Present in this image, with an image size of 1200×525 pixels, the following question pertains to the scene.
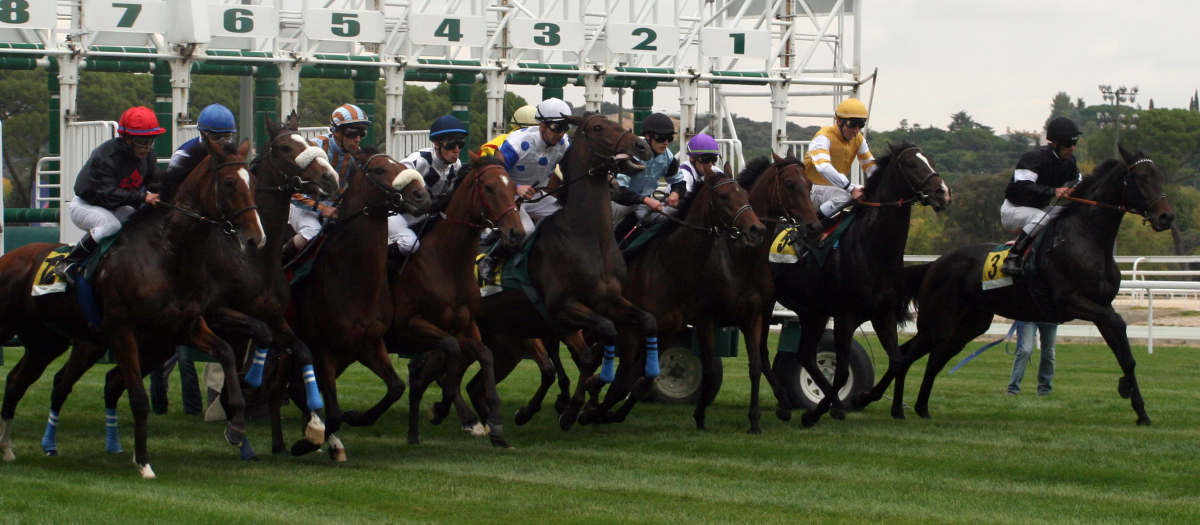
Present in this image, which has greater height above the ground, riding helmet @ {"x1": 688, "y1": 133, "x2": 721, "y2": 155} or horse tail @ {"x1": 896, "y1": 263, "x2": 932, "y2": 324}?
riding helmet @ {"x1": 688, "y1": 133, "x2": 721, "y2": 155}

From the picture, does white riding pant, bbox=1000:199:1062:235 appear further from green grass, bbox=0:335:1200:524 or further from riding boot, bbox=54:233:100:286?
riding boot, bbox=54:233:100:286

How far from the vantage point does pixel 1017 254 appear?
9.02 m

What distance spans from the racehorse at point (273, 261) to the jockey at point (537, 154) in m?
1.59

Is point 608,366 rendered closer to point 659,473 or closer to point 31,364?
point 659,473

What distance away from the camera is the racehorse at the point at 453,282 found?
7.27m

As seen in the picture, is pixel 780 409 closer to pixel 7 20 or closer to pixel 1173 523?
pixel 1173 523

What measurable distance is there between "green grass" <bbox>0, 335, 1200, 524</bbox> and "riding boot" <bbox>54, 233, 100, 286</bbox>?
954 mm

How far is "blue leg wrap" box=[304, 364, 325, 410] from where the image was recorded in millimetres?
6668

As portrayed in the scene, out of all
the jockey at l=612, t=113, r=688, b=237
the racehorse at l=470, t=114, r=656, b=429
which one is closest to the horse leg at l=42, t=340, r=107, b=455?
the racehorse at l=470, t=114, r=656, b=429

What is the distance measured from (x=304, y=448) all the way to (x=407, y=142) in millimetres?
7925

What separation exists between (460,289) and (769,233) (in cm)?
207

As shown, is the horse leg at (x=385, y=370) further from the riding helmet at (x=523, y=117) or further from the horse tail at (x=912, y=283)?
the horse tail at (x=912, y=283)

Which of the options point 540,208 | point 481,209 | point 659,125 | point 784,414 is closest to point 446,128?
point 540,208

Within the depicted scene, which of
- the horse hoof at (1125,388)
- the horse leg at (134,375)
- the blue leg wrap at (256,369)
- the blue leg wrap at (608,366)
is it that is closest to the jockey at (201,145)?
the horse leg at (134,375)
